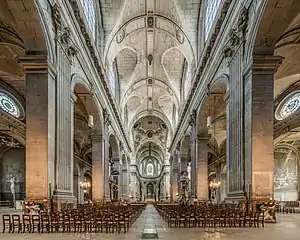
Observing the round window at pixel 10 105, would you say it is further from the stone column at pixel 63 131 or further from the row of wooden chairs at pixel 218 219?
the row of wooden chairs at pixel 218 219

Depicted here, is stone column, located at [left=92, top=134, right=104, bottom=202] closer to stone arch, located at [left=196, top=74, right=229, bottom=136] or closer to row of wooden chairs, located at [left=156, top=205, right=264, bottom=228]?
stone arch, located at [left=196, top=74, right=229, bottom=136]

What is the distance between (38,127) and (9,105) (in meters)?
16.0

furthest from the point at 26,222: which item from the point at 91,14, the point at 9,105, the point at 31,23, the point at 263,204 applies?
the point at 91,14

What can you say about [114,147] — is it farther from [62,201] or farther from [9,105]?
[62,201]

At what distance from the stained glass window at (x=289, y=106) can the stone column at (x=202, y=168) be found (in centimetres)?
579

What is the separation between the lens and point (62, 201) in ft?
51.0

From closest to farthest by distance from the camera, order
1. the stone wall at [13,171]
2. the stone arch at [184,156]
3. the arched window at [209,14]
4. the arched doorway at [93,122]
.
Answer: the arched doorway at [93,122]
the arched window at [209,14]
the stone wall at [13,171]
the stone arch at [184,156]

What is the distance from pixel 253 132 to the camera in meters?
14.7

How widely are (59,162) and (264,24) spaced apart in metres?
9.21

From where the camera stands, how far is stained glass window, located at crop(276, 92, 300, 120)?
2836cm

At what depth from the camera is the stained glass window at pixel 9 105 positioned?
92.4 feet

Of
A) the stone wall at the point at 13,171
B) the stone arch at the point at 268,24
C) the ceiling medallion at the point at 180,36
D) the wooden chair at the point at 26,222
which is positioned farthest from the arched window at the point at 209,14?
the stone wall at the point at 13,171

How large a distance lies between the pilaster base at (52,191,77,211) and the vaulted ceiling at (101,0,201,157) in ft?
57.4

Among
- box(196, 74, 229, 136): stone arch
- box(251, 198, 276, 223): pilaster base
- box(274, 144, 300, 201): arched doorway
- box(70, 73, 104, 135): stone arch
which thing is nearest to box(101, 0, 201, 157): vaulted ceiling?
box(196, 74, 229, 136): stone arch
